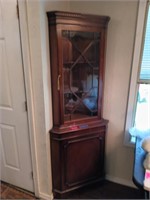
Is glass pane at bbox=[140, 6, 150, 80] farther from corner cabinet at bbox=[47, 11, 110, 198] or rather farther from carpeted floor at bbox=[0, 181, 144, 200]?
carpeted floor at bbox=[0, 181, 144, 200]

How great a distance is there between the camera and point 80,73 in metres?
1.69

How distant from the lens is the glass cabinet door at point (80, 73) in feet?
5.13

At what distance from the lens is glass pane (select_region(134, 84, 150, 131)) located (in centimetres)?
174

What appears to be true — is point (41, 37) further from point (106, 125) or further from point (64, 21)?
point (106, 125)

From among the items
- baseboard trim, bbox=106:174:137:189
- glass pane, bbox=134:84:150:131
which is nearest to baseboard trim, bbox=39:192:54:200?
baseboard trim, bbox=106:174:137:189

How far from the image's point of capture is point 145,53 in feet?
5.30

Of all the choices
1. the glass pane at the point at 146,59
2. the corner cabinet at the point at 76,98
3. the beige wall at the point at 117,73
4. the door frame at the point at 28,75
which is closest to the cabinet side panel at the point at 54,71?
the corner cabinet at the point at 76,98

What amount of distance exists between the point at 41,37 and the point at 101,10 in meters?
0.72

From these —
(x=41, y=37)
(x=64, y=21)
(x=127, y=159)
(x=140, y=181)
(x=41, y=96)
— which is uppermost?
(x=64, y=21)

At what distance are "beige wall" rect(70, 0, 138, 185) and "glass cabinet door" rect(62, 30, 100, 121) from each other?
0.17 m

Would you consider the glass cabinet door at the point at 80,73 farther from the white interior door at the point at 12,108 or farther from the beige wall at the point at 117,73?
the white interior door at the point at 12,108

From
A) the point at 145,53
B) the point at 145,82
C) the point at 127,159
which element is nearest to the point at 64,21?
the point at 145,53

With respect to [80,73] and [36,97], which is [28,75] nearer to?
[36,97]

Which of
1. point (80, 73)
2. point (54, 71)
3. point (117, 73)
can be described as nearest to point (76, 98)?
point (80, 73)
